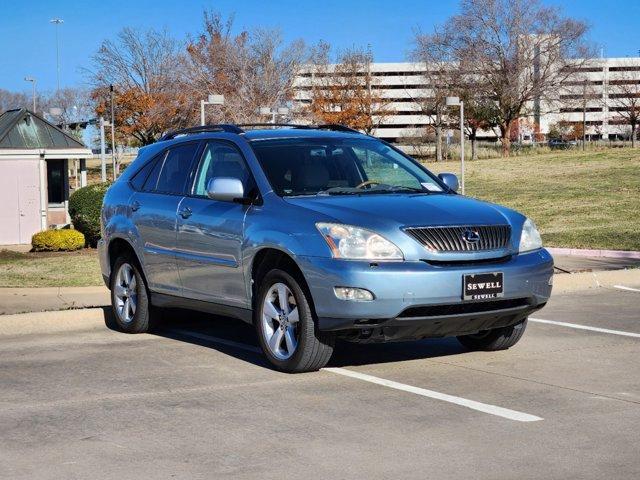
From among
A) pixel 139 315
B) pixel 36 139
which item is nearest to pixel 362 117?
pixel 36 139

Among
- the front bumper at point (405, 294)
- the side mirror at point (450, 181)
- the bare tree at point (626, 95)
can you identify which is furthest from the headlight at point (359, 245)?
the bare tree at point (626, 95)

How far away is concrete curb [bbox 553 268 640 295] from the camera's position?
1216cm

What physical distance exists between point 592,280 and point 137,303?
5.78 metres

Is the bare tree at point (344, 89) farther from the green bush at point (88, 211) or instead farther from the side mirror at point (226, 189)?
the side mirror at point (226, 189)

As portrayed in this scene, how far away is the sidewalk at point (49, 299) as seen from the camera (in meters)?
11.2

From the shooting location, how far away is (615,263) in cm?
1441

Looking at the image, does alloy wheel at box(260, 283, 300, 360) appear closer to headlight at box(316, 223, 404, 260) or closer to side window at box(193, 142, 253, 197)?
headlight at box(316, 223, 404, 260)

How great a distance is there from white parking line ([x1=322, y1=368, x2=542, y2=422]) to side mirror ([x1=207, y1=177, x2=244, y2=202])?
1464 millimetres

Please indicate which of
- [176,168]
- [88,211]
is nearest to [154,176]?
[176,168]

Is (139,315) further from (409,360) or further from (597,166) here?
(597,166)

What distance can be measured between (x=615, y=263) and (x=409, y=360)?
7337 mm

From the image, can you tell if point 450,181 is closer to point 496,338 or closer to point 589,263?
point 496,338

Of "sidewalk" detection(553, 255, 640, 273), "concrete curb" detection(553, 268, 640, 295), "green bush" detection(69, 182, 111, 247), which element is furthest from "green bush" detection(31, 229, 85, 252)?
"concrete curb" detection(553, 268, 640, 295)

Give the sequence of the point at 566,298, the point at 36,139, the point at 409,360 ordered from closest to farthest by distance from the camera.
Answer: the point at 409,360, the point at 566,298, the point at 36,139
